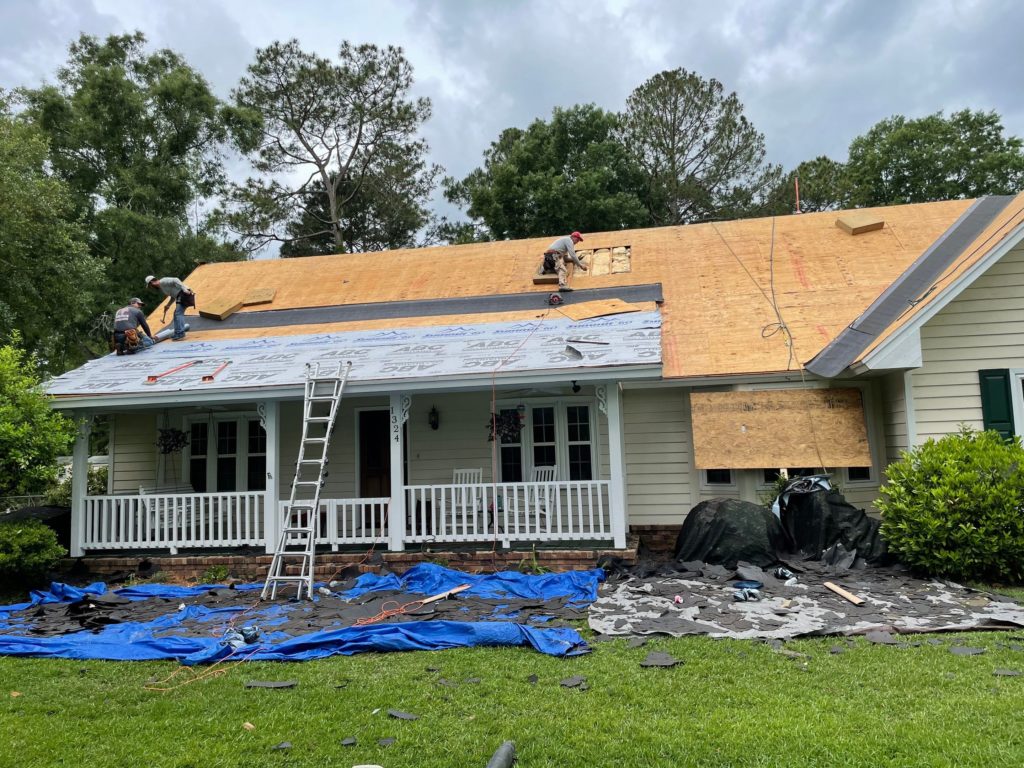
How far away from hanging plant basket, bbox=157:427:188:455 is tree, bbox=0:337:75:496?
2.12 meters

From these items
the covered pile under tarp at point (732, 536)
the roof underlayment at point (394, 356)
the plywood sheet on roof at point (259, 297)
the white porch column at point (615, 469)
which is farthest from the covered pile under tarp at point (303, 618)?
the plywood sheet on roof at point (259, 297)

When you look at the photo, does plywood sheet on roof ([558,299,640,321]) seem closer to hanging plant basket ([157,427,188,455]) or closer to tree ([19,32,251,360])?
hanging plant basket ([157,427,188,455])

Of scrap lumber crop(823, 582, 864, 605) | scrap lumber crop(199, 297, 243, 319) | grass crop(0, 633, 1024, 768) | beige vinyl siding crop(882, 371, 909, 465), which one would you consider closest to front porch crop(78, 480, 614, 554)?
scrap lumber crop(823, 582, 864, 605)

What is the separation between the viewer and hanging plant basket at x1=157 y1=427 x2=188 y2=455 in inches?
460

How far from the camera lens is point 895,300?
33.8 feet

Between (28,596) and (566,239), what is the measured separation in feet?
34.8

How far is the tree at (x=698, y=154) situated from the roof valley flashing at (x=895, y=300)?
644 inches

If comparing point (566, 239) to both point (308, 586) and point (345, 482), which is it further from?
point (308, 586)

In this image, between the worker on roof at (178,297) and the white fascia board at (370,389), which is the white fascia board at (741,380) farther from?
the worker on roof at (178,297)

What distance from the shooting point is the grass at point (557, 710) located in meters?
3.76

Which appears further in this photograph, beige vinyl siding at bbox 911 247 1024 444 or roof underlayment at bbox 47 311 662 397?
roof underlayment at bbox 47 311 662 397

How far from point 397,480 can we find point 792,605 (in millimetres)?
5285

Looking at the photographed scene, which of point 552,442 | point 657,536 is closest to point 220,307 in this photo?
point 552,442

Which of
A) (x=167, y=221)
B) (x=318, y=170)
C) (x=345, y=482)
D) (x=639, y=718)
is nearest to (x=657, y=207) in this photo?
(x=318, y=170)
